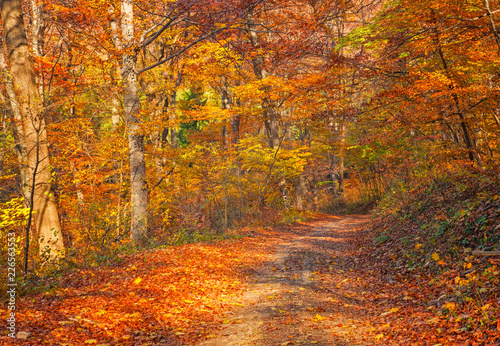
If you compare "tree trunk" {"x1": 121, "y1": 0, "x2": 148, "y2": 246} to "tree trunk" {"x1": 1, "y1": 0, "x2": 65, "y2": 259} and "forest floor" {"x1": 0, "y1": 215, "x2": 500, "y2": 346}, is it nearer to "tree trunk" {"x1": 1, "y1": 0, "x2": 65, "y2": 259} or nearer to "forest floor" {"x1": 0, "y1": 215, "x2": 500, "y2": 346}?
"forest floor" {"x1": 0, "y1": 215, "x2": 500, "y2": 346}

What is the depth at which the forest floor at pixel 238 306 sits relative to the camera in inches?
183

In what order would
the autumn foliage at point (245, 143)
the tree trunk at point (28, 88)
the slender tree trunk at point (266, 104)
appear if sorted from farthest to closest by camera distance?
1. the slender tree trunk at point (266, 104)
2. the tree trunk at point (28, 88)
3. the autumn foliage at point (245, 143)

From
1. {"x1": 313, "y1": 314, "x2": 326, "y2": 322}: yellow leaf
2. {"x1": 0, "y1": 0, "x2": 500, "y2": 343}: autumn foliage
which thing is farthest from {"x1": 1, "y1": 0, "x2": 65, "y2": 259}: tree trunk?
{"x1": 313, "y1": 314, "x2": 326, "y2": 322}: yellow leaf

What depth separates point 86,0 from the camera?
44.2ft

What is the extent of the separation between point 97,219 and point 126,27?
691 cm

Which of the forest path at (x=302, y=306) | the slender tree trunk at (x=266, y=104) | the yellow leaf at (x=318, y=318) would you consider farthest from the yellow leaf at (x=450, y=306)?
the slender tree trunk at (x=266, y=104)

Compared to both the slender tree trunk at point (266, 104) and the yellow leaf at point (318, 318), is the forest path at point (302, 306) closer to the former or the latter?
the yellow leaf at point (318, 318)

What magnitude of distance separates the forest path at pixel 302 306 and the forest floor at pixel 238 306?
19mm

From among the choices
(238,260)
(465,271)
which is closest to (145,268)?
(238,260)

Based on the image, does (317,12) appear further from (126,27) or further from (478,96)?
(126,27)

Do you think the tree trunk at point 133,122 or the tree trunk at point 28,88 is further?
the tree trunk at point 133,122

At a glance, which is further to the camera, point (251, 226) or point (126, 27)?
point (251, 226)

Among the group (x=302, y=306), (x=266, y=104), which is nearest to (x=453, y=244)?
(x=302, y=306)

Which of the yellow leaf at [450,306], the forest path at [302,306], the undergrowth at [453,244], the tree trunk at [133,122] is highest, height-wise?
the tree trunk at [133,122]
